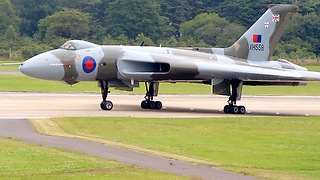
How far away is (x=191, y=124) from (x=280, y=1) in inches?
2191

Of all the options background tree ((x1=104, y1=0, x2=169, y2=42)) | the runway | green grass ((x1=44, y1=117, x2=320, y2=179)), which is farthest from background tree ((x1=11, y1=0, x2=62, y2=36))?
green grass ((x1=44, y1=117, x2=320, y2=179))

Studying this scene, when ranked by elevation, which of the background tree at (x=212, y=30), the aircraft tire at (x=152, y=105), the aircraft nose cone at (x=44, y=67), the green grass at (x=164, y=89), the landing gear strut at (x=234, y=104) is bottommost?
the green grass at (x=164, y=89)

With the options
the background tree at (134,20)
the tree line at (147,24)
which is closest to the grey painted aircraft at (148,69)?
the tree line at (147,24)

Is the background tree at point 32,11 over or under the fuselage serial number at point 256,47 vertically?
under

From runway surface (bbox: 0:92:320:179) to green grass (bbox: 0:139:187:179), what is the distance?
1.86 ft

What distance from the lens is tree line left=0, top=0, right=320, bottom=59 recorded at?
69875 mm

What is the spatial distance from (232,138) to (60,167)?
23.1 ft

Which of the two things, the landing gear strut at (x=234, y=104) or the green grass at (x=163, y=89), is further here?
the green grass at (x=163, y=89)

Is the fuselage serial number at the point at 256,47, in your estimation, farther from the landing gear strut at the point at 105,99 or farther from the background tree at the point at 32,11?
the background tree at the point at 32,11

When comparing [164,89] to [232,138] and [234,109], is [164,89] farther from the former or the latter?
[232,138]

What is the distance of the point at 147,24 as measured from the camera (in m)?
76.1

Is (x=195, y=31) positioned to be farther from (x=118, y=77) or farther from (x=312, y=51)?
(x=118, y=77)

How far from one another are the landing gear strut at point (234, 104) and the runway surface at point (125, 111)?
29 centimetres

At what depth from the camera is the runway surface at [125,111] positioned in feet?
58.0
